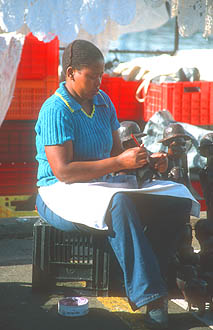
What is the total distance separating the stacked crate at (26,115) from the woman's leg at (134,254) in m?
3.00

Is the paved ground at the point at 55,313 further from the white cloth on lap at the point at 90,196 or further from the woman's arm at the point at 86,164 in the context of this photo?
the woman's arm at the point at 86,164

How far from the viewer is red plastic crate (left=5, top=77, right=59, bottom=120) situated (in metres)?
6.00

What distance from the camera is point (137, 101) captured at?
7.45 meters

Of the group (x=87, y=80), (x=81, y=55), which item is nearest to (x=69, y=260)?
(x=87, y=80)

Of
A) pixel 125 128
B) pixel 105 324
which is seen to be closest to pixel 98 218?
pixel 105 324

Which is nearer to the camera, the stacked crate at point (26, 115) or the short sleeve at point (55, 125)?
the short sleeve at point (55, 125)

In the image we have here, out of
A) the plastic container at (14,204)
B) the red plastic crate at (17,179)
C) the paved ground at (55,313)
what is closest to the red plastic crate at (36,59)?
the red plastic crate at (17,179)

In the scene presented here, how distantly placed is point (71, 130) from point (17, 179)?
2.86 meters

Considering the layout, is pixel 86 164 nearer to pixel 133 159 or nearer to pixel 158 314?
pixel 133 159

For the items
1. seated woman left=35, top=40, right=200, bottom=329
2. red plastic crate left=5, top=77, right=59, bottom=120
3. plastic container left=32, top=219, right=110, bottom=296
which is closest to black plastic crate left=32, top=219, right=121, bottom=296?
plastic container left=32, top=219, right=110, bottom=296

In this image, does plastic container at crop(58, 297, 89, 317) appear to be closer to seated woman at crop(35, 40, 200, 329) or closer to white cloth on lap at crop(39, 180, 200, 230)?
seated woman at crop(35, 40, 200, 329)

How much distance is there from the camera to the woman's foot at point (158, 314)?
296cm

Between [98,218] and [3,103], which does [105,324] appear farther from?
[3,103]

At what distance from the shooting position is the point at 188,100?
6.61m
